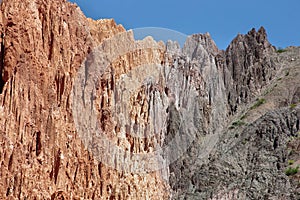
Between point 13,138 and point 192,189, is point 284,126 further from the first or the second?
point 13,138

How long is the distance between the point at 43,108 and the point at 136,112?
12.4 meters

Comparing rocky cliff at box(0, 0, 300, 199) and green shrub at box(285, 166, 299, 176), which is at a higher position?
rocky cliff at box(0, 0, 300, 199)

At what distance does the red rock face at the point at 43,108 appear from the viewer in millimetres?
22609

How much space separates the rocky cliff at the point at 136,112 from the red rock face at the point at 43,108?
54mm

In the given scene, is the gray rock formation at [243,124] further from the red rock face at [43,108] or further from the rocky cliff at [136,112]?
the red rock face at [43,108]

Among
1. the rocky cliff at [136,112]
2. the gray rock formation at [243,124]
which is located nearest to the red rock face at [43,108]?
the rocky cliff at [136,112]

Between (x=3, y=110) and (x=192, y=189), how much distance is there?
18414mm

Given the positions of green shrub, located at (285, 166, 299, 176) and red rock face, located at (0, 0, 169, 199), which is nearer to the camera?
red rock face, located at (0, 0, 169, 199)

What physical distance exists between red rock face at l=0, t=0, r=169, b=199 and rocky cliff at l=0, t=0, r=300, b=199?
5 cm

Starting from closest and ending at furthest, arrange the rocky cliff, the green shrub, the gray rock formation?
the rocky cliff → the green shrub → the gray rock formation

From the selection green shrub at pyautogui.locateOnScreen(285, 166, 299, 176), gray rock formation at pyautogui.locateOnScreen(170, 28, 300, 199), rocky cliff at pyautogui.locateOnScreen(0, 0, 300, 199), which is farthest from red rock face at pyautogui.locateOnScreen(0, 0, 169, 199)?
green shrub at pyautogui.locateOnScreen(285, 166, 299, 176)

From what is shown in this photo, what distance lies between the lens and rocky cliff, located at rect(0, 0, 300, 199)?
78.3ft

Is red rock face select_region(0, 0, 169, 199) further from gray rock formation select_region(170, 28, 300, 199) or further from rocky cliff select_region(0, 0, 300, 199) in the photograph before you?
gray rock formation select_region(170, 28, 300, 199)

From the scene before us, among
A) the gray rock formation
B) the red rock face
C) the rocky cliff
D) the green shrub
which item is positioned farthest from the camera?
the gray rock formation
